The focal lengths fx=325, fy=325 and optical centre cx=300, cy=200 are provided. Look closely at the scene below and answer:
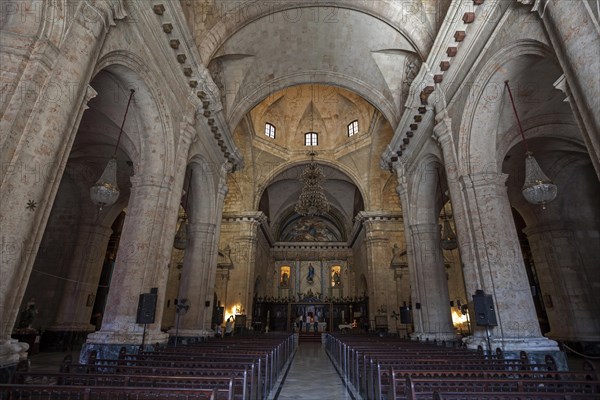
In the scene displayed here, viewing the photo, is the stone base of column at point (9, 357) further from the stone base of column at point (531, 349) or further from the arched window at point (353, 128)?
the arched window at point (353, 128)

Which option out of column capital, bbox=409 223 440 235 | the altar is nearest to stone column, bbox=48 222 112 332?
column capital, bbox=409 223 440 235

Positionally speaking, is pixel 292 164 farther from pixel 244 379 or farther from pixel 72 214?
pixel 244 379

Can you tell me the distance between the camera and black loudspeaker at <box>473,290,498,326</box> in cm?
573

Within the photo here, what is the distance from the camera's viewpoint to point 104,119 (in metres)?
8.67

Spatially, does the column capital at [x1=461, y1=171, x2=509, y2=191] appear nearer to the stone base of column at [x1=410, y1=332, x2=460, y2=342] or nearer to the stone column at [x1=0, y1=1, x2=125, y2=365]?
the stone base of column at [x1=410, y1=332, x2=460, y2=342]

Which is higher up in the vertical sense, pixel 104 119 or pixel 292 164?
pixel 292 164

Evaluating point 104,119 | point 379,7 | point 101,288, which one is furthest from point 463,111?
point 101,288

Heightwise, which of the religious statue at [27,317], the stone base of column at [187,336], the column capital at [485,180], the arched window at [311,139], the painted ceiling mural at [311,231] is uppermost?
the arched window at [311,139]

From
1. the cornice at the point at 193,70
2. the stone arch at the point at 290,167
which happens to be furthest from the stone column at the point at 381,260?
the cornice at the point at 193,70

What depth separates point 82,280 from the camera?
12.2 metres

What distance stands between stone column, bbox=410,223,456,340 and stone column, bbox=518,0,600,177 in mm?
6913

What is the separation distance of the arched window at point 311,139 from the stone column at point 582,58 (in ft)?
55.3

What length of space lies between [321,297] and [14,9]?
84.9 feet

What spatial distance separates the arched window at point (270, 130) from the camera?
20156 mm
